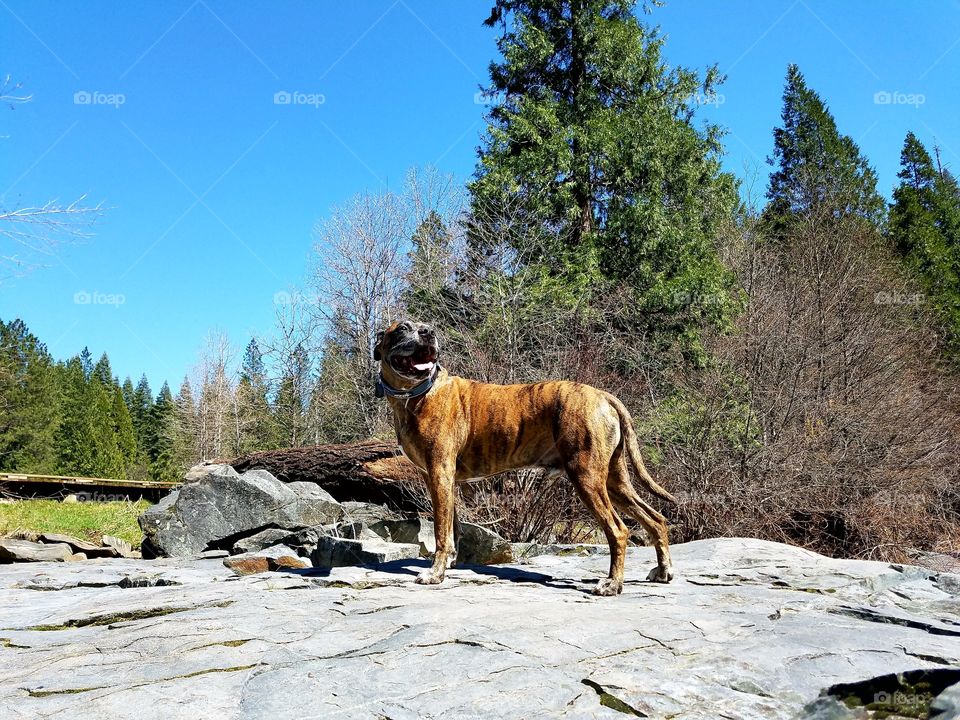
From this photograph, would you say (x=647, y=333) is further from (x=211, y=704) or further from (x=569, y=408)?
(x=211, y=704)

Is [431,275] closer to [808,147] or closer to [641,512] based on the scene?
[641,512]

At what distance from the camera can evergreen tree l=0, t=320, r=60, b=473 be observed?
46.4 metres

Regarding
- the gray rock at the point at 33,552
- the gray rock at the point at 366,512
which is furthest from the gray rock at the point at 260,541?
the gray rock at the point at 33,552

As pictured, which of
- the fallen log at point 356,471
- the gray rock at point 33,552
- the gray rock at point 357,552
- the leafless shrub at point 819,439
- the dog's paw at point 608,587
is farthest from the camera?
the fallen log at point 356,471

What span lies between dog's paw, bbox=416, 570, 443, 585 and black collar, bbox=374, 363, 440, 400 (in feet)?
4.46

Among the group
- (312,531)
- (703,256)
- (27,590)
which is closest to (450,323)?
(703,256)

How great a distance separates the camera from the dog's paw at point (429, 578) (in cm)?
570

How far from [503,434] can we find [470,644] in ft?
7.29

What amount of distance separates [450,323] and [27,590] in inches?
555

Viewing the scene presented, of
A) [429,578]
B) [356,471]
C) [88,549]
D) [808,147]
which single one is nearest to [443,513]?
[429,578]

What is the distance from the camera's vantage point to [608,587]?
5.41 meters

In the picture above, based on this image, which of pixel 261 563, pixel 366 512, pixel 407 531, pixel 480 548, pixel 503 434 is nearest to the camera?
pixel 503 434

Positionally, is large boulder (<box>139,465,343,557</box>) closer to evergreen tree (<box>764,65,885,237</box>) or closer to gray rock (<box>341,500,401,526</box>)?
gray rock (<box>341,500,401,526</box>)

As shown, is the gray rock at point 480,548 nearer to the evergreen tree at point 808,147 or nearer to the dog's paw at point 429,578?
the dog's paw at point 429,578
